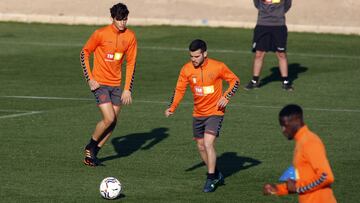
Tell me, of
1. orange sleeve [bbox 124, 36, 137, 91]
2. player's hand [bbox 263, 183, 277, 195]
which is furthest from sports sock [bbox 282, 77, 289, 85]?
player's hand [bbox 263, 183, 277, 195]

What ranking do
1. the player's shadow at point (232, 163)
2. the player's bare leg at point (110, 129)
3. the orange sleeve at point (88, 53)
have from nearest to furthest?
the orange sleeve at point (88, 53)
the player's shadow at point (232, 163)
the player's bare leg at point (110, 129)

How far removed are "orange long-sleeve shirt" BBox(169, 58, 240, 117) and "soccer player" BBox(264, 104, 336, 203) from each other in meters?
4.92

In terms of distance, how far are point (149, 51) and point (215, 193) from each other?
14.8m

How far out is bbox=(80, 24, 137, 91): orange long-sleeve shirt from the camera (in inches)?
671

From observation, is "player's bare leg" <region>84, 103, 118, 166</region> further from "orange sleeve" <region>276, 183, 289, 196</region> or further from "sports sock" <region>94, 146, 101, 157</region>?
"orange sleeve" <region>276, 183, 289, 196</region>

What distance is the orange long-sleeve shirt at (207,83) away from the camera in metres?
15.5

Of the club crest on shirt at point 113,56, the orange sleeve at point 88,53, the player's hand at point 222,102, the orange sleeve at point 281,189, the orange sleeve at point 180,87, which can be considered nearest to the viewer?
the orange sleeve at point 281,189

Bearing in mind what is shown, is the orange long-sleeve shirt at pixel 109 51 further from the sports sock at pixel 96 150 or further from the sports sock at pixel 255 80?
the sports sock at pixel 255 80

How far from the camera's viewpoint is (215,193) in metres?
15.4

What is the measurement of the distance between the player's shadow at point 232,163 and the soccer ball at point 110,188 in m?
2.49

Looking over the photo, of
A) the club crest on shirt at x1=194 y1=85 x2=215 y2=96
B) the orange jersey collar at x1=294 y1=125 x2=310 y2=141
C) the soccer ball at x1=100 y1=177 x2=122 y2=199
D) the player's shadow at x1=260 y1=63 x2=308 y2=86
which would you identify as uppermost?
the player's shadow at x1=260 y1=63 x2=308 y2=86

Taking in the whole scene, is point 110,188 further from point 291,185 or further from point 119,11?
point 291,185

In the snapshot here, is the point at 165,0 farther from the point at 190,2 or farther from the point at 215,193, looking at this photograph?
the point at 215,193

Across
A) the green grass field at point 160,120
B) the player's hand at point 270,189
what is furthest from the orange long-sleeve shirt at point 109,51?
the player's hand at point 270,189
